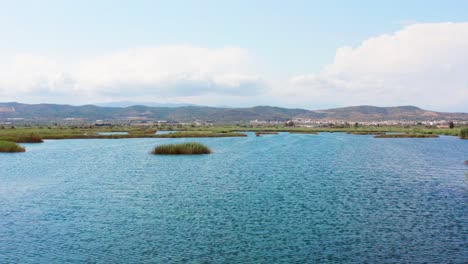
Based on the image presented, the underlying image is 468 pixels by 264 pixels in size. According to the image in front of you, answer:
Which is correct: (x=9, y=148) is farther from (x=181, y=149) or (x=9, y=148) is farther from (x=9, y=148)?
(x=181, y=149)

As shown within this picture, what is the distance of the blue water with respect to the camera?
22.1 metres

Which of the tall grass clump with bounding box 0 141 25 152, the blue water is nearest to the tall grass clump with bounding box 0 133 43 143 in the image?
the tall grass clump with bounding box 0 141 25 152

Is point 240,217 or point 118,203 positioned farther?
point 118,203

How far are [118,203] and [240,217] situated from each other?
1043 centimetres

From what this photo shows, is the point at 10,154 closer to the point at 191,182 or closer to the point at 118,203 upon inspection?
the point at 191,182

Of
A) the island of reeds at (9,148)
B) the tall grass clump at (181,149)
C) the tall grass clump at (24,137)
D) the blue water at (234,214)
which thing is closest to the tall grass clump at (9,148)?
the island of reeds at (9,148)

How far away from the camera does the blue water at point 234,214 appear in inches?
870

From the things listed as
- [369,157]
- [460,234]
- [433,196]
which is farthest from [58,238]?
[369,157]

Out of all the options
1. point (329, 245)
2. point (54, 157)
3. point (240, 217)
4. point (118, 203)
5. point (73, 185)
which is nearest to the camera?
point (329, 245)

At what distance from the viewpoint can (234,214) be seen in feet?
98.6

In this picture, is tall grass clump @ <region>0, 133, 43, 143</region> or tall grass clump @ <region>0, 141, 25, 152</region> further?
tall grass clump @ <region>0, 133, 43, 143</region>

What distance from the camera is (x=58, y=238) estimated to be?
24.5m

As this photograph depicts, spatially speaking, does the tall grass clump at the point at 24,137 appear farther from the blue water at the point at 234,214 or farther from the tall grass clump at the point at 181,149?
the blue water at the point at 234,214

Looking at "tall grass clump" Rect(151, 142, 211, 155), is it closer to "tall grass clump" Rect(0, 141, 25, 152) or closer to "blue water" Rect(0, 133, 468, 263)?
"blue water" Rect(0, 133, 468, 263)
